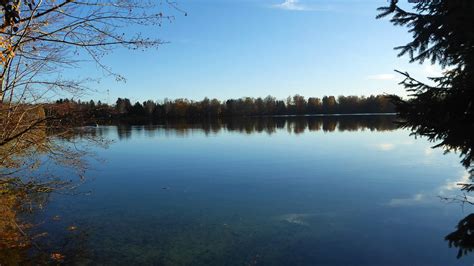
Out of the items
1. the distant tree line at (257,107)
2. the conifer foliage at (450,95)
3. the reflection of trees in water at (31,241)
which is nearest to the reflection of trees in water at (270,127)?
the reflection of trees in water at (31,241)

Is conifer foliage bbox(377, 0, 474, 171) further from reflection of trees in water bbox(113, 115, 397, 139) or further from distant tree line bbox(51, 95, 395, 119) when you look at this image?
distant tree line bbox(51, 95, 395, 119)

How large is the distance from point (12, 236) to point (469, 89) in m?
11.3

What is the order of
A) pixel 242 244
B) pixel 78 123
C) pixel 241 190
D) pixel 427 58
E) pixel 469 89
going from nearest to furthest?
pixel 469 89 → pixel 427 58 → pixel 78 123 → pixel 242 244 → pixel 241 190

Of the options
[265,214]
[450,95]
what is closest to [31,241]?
[265,214]

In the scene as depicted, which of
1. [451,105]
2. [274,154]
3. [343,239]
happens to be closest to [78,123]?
[451,105]

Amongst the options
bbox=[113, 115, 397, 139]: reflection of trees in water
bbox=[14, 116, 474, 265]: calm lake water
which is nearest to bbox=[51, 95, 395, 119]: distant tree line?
bbox=[113, 115, 397, 139]: reflection of trees in water

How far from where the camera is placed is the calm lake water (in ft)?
29.9

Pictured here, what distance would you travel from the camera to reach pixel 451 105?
13.2 feet

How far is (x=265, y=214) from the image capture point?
12.2 metres

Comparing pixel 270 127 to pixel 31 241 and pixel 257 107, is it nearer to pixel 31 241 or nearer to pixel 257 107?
pixel 31 241

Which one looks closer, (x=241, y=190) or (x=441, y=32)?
(x=441, y=32)

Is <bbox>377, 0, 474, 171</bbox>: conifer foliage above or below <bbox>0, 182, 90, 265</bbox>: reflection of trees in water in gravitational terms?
above

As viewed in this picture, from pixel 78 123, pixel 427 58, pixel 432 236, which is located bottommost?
pixel 432 236

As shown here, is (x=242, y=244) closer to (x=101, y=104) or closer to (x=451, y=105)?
(x=101, y=104)
